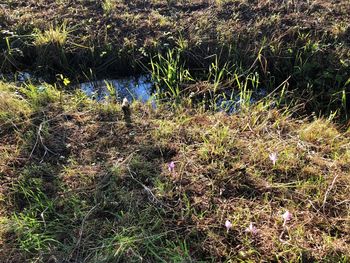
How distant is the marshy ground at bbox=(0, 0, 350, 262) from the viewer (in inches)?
90.0

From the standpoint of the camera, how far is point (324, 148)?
9.18 ft

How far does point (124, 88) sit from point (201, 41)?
785mm

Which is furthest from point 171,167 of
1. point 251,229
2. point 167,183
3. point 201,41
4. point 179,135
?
point 201,41

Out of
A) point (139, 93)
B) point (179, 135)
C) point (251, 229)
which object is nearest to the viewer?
point (251, 229)

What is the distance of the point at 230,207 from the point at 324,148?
842 millimetres

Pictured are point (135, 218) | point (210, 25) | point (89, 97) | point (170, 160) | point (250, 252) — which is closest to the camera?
point (250, 252)

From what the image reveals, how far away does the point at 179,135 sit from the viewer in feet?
9.44

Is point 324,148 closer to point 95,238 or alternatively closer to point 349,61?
point 349,61

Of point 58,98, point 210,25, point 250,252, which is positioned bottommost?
point 250,252

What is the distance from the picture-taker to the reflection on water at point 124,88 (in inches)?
134

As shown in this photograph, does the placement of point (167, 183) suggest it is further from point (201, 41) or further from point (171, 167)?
point (201, 41)

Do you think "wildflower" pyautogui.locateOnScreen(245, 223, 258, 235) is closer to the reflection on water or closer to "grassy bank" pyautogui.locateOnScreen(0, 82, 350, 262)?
"grassy bank" pyautogui.locateOnScreen(0, 82, 350, 262)

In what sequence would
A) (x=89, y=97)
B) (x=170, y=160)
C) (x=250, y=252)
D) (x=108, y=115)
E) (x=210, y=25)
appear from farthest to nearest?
(x=210, y=25)
(x=89, y=97)
(x=108, y=115)
(x=170, y=160)
(x=250, y=252)

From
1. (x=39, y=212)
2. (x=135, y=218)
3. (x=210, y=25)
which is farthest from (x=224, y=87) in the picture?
(x=39, y=212)
